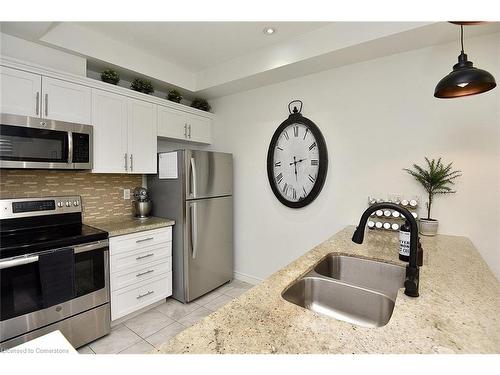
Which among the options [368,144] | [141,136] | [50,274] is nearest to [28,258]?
[50,274]

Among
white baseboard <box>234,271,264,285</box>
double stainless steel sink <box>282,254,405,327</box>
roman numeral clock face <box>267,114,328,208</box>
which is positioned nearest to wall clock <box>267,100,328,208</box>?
roman numeral clock face <box>267,114,328,208</box>

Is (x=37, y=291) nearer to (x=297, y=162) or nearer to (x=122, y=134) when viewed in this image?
(x=122, y=134)

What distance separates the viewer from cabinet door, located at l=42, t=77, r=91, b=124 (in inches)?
73.6

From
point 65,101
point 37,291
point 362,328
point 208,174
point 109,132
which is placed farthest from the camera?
point 208,174

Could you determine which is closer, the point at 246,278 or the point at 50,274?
the point at 50,274

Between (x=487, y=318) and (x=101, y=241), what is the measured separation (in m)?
2.24

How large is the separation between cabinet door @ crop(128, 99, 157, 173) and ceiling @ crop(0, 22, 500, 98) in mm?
361

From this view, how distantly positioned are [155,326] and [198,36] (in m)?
2.65

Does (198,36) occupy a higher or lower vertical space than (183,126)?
higher

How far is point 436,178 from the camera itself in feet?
6.05

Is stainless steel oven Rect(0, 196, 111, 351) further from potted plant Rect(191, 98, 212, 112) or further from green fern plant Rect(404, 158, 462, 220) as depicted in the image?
green fern plant Rect(404, 158, 462, 220)

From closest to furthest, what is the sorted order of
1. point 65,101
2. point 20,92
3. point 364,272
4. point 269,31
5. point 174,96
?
point 364,272 → point 20,92 → point 65,101 → point 269,31 → point 174,96
